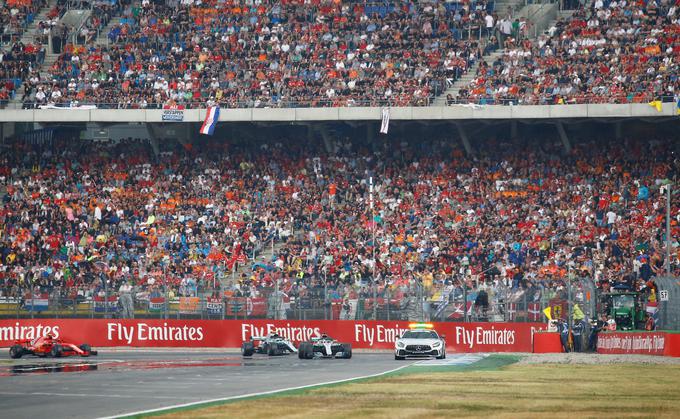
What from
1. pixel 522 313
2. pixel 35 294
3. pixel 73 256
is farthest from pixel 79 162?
pixel 522 313

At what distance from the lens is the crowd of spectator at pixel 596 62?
1973 inches

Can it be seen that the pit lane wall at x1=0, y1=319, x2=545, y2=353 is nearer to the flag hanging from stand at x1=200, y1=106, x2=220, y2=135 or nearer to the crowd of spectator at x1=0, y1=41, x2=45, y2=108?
the flag hanging from stand at x1=200, y1=106, x2=220, y2=135

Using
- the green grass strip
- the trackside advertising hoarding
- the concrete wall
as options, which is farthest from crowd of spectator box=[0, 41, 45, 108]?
the trackside advertising hoarding

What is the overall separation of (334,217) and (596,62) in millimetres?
12988

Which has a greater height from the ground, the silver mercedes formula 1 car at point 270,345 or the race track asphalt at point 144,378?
the silver mercedes formula 1 car at point 270,345

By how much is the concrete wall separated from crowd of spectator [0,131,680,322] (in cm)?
215

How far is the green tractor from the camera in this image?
40.2m

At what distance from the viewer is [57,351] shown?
3816 centimetres

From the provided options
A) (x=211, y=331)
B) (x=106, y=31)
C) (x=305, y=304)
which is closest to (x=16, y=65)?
(x=106, y=31)

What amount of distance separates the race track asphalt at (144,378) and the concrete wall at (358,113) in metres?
14.2

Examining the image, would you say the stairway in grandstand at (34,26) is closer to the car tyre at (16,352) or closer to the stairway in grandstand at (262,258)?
the stairway in grandstand at (262,258)

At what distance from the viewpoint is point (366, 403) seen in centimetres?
1964

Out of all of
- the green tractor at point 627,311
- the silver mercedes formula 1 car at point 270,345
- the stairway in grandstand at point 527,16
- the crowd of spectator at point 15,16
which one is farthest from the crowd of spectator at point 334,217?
the crowd of spectator at point 15,16

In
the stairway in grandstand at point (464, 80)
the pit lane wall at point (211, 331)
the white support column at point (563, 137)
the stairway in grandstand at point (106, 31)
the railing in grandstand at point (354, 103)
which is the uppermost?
the stairway in grandstand at point (106, 31)
